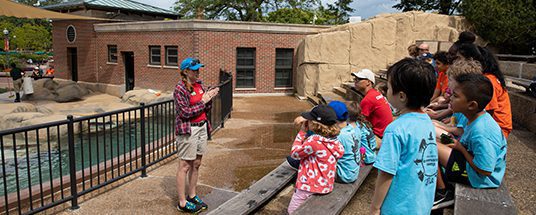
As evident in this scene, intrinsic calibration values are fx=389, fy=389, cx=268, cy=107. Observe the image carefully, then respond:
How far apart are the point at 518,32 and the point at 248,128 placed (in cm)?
1117

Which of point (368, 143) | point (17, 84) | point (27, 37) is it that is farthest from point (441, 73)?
point (27, 37)

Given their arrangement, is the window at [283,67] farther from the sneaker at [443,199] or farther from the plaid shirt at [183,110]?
the sneaker at [443,199]

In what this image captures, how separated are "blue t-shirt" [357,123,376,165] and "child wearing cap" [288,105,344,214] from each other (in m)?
0.86

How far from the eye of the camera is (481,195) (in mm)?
2885

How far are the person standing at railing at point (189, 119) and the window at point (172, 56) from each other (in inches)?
553

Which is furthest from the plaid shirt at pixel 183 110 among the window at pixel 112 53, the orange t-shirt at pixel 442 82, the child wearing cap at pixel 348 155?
the window at pixel 112 53

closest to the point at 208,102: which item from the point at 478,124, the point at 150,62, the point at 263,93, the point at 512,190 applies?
the point at 478,124

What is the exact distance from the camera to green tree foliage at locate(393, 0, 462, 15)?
2747cm

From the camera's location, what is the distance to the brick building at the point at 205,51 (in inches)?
667

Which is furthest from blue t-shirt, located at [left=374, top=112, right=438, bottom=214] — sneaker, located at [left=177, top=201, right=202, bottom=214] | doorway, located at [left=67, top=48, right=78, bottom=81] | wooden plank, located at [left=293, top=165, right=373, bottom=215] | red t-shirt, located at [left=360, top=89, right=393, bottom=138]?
doorway, located at [left=67, top=48, right=78, bottom=81]

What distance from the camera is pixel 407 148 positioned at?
6.69 feet

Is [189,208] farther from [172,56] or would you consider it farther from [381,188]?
[172,56]

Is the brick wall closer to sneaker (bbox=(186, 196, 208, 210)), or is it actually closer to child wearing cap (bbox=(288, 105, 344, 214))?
sneaker (bbox=(186, 196, 208, 210))

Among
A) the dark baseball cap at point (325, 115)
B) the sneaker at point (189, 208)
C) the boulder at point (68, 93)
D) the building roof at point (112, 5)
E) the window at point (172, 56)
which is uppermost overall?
the building roof at point (112, 5)
